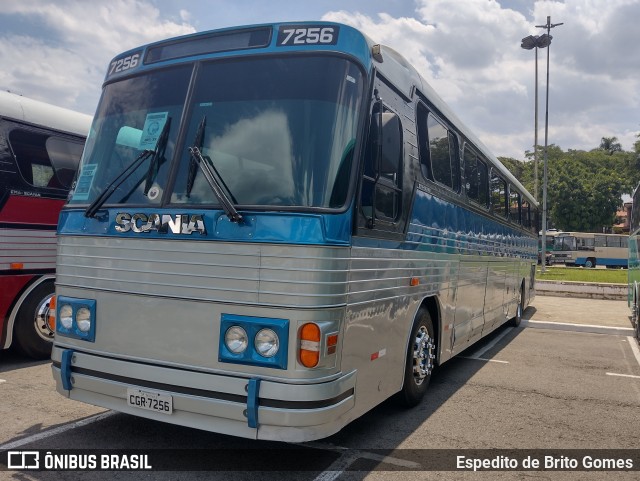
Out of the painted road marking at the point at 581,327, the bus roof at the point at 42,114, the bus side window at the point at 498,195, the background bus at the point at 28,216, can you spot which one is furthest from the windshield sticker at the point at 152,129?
the painted road marking at the point at 581,327

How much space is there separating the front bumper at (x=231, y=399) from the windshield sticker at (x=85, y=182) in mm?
1330

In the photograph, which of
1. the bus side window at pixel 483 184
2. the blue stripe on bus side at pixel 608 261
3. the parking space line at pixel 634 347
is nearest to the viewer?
the bus side window at pixel 483 184

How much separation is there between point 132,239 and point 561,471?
151 inches

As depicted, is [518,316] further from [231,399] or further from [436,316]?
[231,399]

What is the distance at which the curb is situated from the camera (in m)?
20.2

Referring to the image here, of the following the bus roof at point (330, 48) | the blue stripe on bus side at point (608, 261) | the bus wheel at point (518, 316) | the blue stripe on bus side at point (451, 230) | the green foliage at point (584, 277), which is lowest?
the bus wheel at point (518, 316)

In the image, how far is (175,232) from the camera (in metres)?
3.99

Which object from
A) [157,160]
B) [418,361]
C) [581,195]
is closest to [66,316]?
[157,160]

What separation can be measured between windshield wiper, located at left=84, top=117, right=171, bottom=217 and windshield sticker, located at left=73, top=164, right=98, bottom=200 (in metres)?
0.26

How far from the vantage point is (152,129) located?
14.2 feet

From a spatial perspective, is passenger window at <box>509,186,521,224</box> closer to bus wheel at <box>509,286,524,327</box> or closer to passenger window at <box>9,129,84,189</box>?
bus wheel at <box>509,286,524,327</box>

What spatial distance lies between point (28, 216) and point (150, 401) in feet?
14.5

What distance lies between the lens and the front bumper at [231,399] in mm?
3631

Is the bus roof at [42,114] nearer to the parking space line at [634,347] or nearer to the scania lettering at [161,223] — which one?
the scania lettering at [161,223]
